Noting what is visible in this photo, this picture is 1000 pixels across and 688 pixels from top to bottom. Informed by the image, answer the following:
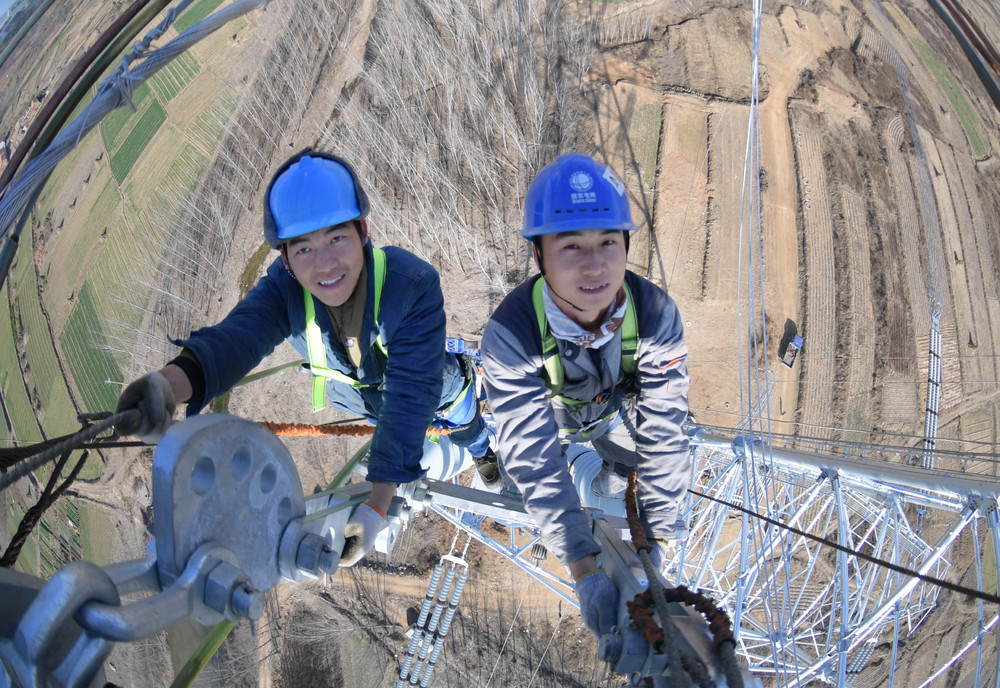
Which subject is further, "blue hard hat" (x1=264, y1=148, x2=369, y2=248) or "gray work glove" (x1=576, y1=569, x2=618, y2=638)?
"blue hard hat" (x1=264, y1=148, x2=369, y2=248)

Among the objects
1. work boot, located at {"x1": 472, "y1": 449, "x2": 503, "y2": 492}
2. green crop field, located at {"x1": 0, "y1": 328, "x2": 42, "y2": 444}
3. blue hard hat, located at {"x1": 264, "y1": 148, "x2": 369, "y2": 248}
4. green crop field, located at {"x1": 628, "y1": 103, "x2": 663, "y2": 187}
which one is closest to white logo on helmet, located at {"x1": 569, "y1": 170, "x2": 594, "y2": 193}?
blue hard hat, located at {"x1": 264, "y1": 148, "x2": 369, "y2": 248}

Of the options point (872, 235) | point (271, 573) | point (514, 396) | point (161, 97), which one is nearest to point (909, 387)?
point (872, 235)

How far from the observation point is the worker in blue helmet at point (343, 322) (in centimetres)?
233

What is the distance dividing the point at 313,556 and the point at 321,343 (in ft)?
4.25

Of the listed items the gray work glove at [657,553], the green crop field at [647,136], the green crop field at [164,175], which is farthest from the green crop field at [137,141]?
the gray work glove at [657,553]

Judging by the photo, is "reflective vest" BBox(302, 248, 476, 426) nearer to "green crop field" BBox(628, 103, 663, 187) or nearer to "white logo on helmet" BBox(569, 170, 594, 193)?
"white logo on helmet" BBox(569, 170, 594, 193)

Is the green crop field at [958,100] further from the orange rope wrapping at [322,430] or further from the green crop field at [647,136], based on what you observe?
the orange rope wrapping at [322,430]

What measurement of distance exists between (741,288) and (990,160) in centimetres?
607

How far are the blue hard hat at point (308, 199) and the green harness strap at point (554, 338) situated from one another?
1020 mm

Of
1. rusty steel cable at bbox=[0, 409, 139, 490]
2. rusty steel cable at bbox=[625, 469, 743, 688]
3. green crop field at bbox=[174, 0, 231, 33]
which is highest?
green crop field at bbox=[174, 0, 231, 33]

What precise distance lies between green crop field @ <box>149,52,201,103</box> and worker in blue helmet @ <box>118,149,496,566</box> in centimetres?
1464

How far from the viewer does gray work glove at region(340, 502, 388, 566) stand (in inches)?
92.1

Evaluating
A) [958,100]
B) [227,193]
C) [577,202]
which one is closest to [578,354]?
[577,202]

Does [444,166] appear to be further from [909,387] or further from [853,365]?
[909,387]
